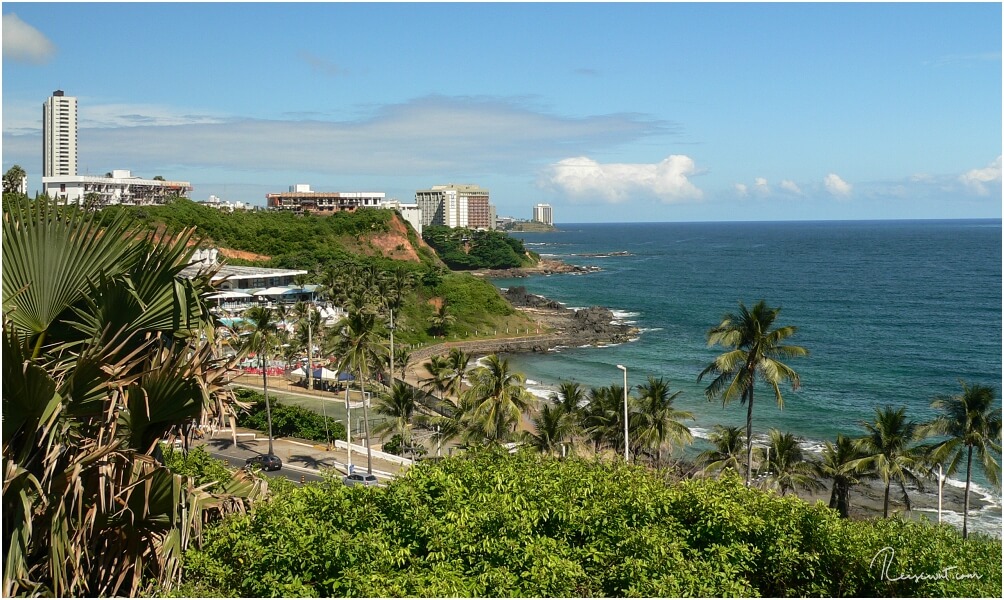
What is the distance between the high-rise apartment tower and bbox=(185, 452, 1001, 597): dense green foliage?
7749 inches

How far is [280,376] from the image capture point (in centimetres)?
5497

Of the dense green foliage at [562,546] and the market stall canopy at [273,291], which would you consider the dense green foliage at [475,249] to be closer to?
the market stall canopy at [273,291]

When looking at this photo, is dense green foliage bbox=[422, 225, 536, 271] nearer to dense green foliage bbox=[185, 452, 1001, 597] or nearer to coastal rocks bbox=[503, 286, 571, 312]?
coastal rocks bbox=[503, 286, 571, 312]

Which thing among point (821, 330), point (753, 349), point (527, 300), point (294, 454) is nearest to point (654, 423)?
point (753, 349)

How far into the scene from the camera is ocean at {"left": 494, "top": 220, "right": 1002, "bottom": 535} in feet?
165

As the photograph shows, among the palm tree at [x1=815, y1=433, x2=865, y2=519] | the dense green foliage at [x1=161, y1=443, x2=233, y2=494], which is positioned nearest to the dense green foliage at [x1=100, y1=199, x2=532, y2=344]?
the palm tree at [x1=815, y1=433, x2=865, y2=519]

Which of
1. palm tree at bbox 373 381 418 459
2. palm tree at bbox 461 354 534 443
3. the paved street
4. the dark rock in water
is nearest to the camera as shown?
palm tree at bbox 461 354 534 443

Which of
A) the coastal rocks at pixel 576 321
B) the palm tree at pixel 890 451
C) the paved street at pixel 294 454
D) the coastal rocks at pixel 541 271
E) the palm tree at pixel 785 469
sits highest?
the coastal rocks at pixel 541 271

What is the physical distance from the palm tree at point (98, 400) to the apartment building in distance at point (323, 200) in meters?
122

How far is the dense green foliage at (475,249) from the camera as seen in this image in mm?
145625

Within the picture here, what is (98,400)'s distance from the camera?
23.0ft

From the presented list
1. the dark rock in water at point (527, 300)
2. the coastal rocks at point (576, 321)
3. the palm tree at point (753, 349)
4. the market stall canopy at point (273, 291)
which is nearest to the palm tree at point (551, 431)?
the palm tree at point (753, 349)

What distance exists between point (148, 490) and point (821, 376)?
5679cm

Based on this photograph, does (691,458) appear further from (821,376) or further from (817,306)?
(817,306)
